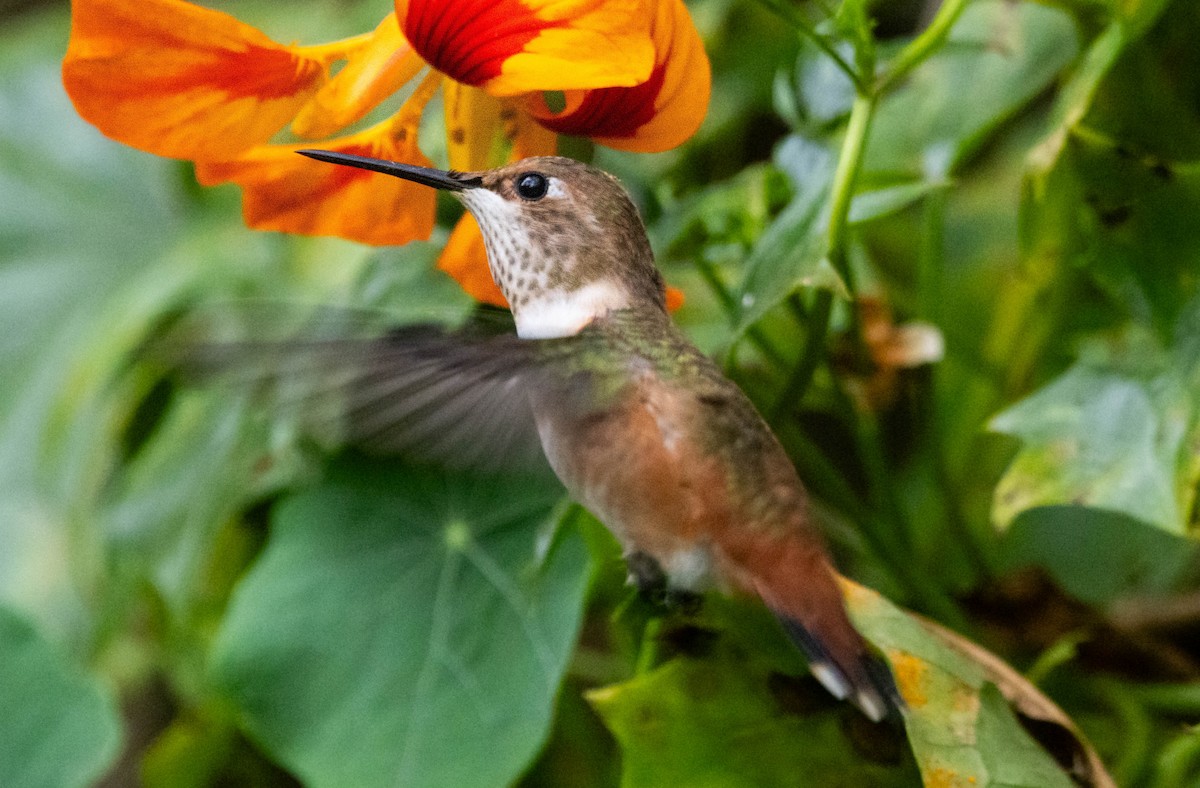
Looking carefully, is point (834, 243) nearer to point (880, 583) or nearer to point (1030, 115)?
point (880, 583)

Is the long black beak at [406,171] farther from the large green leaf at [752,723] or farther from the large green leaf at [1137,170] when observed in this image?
the large green leaf at [1137,170]

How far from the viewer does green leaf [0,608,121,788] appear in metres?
0.94

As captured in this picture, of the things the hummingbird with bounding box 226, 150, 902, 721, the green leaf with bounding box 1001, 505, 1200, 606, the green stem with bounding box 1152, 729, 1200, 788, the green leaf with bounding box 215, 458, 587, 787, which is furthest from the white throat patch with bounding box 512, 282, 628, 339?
the green leaf with bounding box 1001, 505, 1200, 606

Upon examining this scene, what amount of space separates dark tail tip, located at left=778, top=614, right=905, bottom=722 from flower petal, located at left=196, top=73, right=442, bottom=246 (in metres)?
0.31

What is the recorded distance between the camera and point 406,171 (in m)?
0.60

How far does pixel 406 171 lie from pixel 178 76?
13 cm

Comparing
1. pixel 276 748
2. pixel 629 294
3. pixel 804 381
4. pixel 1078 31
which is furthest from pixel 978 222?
pixel 276 748

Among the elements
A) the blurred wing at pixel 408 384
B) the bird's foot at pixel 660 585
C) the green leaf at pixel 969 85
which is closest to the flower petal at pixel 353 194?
the blurred wing at pixel 408 384

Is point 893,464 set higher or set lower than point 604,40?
lower

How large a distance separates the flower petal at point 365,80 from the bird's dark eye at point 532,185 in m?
0.09

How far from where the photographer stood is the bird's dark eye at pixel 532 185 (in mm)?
612

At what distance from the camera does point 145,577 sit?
1.09 meters

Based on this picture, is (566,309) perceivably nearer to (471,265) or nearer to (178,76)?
(471,265)

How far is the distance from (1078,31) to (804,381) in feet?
1.11
